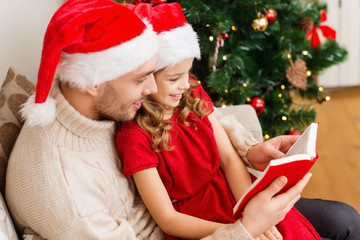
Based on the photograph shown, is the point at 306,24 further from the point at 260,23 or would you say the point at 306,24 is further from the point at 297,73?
the point at 260,23

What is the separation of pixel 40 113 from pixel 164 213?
44 cm

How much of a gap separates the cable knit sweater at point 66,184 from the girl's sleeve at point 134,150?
0.06 meters

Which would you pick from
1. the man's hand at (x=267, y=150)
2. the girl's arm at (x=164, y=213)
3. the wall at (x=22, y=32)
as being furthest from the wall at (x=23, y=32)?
the man's hand at (x=267, y=150)

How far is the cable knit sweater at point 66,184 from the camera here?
90 centimetres

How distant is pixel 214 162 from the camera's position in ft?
4.09

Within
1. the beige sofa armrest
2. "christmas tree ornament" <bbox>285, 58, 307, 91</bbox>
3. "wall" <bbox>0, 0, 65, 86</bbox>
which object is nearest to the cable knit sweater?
"wall" <bbox>0, 0, 65, 86</bbox>

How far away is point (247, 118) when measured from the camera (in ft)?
5.10

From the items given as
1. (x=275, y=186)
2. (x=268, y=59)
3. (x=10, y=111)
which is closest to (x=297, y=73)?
(x=268, y=59)

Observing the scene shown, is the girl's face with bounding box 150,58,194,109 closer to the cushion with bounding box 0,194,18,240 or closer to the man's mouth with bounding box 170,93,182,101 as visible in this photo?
the man's mouth with bounding box 170,93,182,101

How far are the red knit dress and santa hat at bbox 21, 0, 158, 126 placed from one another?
0.25 m

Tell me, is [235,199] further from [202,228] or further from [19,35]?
[19,35]

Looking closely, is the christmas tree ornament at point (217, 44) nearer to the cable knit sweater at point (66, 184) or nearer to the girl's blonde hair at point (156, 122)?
the girl's blonde hair at point (156, 122)

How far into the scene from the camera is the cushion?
866 mm

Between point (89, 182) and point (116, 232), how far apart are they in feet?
0.49
